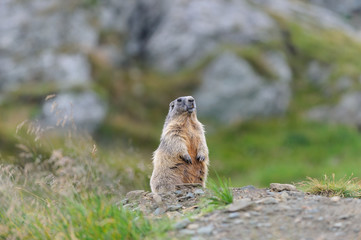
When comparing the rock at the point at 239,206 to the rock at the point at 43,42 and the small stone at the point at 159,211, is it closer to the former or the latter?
the small stone at the point at 159,211

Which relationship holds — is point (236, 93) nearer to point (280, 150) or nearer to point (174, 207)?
point (280, 150)

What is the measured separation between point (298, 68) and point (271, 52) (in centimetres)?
172

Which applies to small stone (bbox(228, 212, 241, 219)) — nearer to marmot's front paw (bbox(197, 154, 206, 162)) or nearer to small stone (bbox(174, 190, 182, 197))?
small stone (bbox(174, 190, 182, 197))

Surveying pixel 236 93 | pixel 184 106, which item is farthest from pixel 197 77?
pixel 184 106

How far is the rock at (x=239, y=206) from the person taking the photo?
19.0ft

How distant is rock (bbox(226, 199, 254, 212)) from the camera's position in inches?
228

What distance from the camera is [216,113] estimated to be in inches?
845

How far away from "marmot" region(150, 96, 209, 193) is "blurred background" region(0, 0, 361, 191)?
794 cm

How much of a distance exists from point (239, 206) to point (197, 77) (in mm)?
16834

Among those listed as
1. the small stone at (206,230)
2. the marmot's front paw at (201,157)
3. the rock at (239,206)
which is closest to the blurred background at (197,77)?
the marmot's front paw at (201,157)

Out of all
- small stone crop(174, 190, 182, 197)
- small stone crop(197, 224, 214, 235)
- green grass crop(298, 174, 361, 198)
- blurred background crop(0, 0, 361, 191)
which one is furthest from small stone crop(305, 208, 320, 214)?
blurred background crop(0, 0, 361, 191)

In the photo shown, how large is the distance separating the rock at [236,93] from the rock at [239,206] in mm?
15363

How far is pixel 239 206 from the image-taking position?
5.83 m

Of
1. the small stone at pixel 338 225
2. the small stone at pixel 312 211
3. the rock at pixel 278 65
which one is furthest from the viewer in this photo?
the rock at pixel 278 65
